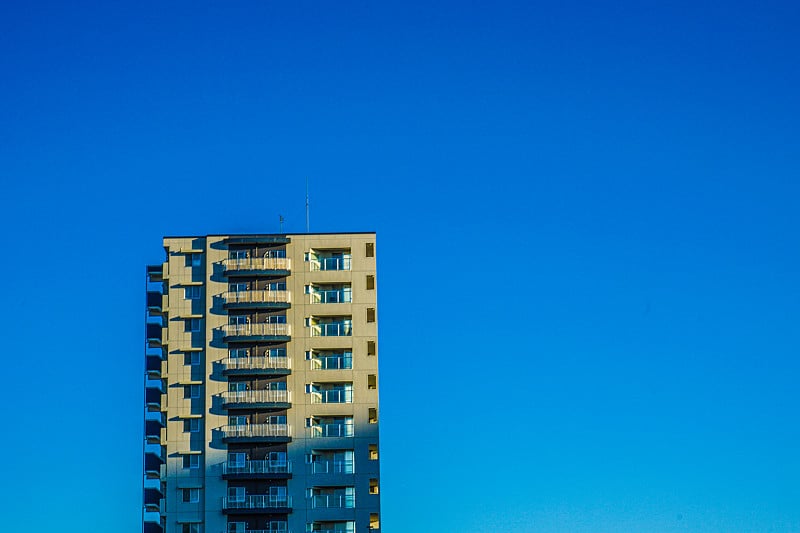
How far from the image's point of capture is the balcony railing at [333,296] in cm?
17838

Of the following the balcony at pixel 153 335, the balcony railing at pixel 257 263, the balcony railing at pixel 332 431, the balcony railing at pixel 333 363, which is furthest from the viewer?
the balcony at pixel 153 335

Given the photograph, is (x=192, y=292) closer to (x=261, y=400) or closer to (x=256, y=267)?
(x=256, y=267)

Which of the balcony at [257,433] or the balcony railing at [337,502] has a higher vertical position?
the balcony at [257,433]

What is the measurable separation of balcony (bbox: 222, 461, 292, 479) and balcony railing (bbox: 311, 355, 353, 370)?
35.5ft

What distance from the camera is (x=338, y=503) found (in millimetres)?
171375

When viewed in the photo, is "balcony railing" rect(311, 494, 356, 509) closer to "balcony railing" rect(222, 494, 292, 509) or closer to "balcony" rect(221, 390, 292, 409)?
"balcony railing" rect(222, 494, 292, 509)

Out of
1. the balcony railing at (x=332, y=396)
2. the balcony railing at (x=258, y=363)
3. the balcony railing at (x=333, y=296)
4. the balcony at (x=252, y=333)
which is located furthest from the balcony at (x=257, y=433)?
the balcony railing at (x=333, y=296)

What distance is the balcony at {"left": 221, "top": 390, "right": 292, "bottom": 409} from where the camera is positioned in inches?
6836

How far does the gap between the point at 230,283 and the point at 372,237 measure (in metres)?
16.0

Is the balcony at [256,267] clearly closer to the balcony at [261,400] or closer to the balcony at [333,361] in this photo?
the balcony at [333,361]

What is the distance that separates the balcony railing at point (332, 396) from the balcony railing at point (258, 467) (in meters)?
7.44

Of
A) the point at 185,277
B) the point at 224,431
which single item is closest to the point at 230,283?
the point at 185,277

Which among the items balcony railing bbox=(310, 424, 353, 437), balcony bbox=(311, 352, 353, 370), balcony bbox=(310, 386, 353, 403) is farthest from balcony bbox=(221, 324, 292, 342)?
balcony railing bbox=(310, 424, 353, 437)

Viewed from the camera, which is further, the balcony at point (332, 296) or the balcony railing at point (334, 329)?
the balcony at point (332, 296)
